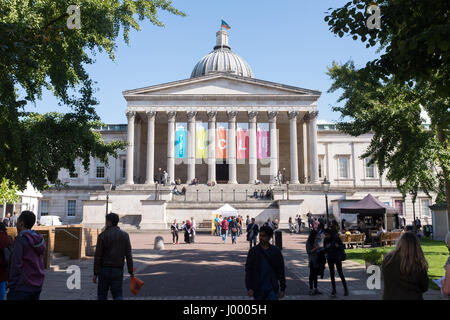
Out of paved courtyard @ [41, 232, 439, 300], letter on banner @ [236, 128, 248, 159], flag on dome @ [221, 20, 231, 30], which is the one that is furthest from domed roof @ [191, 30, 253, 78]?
paved courtyard @ [41, 232, 439, 300]

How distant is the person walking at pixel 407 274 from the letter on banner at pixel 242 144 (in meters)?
44.4

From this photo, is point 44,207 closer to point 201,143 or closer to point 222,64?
point 201,143

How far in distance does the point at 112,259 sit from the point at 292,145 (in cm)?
4527

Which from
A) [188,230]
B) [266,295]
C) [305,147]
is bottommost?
[188,230]

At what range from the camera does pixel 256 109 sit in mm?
51312

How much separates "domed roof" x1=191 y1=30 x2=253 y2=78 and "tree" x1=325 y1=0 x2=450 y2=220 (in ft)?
157

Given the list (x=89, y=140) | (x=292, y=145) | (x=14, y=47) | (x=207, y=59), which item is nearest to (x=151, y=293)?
(x=14, y=47)

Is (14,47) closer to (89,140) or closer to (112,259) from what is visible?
(112,259)

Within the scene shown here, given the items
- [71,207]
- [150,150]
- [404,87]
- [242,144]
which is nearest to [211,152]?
[242,144]

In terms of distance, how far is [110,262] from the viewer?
691 cm

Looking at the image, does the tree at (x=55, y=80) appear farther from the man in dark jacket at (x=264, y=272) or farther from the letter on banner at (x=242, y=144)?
the letter on banner at (x=242, y=144)

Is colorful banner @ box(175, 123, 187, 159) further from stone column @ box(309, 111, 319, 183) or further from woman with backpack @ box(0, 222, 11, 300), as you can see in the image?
woman with backpack @ box(0, 222, 11, 300)

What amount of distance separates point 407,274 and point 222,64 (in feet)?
229

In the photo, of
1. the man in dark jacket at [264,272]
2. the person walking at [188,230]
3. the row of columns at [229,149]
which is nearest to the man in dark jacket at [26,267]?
the man in dark jacket at [264,272]
